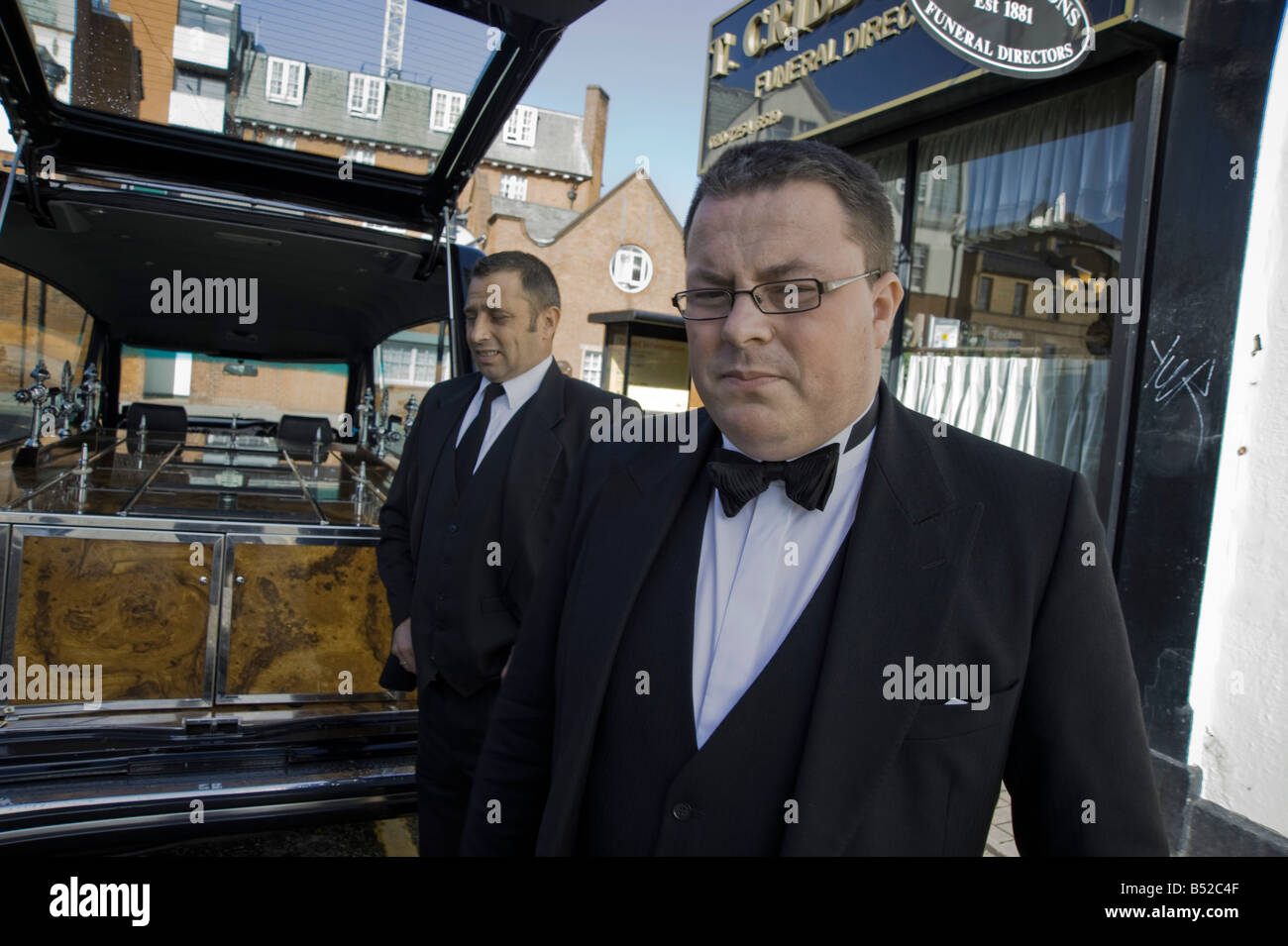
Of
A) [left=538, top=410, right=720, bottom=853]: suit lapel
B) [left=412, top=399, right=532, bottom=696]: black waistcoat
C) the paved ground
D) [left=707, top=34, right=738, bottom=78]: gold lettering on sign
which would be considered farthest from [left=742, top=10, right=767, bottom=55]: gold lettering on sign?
[left=538, top=410, right=720, bottom=853]: suit lapel

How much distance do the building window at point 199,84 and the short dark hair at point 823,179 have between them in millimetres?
2887

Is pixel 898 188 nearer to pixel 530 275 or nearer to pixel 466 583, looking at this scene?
pixel 530 275

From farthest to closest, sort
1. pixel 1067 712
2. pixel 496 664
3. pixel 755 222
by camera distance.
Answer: pixel 496 664 < pixel 755 222 < pixel 1067 712

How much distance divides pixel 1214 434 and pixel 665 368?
1222 centimetres

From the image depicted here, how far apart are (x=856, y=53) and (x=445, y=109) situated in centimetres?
353

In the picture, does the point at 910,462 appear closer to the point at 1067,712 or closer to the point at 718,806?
the point at 1067,712

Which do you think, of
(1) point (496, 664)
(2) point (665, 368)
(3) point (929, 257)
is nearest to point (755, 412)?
(1) point (496, 664)

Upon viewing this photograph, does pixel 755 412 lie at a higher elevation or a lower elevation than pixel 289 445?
higher

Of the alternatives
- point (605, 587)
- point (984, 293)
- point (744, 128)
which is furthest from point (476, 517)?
point (744, 128)

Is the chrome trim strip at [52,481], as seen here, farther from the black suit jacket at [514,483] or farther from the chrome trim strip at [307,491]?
the black suit jacket at [514,483]

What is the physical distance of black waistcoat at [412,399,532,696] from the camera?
259 cm

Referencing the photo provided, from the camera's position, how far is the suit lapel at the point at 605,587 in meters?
1.30

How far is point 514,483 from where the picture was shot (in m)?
2.74

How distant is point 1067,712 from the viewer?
1126 mm
